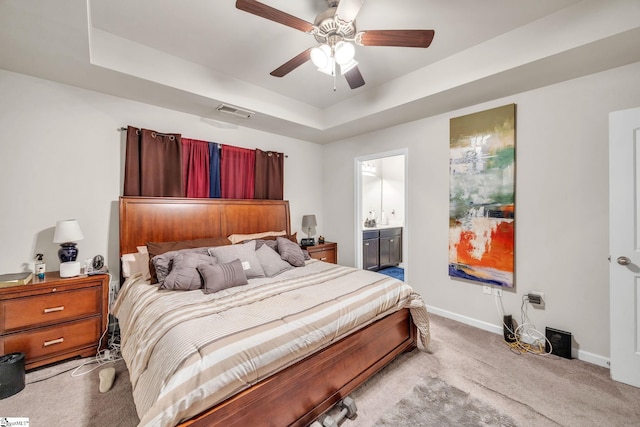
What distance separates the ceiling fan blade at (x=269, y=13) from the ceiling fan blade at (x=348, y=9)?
26 centimetres

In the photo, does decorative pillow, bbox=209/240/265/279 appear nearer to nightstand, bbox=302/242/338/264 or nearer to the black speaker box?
nightstand, bbox=302/242/338/264

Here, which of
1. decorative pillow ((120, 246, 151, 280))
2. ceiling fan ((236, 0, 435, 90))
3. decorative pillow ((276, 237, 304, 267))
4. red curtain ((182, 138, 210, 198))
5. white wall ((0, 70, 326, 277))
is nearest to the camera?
ceiling fan ((236, 0, 435, 90))

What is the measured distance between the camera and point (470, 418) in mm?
1684

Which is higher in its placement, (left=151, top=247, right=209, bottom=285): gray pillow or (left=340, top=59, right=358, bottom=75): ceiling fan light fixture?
(left=340, top=59, right=358, bottom=75): ceiling fan light fixture

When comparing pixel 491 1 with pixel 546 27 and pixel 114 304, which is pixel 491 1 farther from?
Answer: pixel 114 304

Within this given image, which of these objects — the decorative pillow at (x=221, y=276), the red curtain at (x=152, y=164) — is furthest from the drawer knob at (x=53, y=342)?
the red curtain at (x=152, y=164)

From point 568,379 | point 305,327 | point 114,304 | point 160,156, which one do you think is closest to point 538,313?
point 568,379

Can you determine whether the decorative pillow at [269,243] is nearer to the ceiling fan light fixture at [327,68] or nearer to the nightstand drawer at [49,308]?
the nightstand drawer at [49,308]

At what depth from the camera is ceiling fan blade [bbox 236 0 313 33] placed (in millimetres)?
1523

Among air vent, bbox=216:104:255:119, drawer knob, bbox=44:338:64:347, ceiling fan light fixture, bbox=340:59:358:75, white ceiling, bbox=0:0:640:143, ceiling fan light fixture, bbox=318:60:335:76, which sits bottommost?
drawer knob, bbox=44:338:64:347

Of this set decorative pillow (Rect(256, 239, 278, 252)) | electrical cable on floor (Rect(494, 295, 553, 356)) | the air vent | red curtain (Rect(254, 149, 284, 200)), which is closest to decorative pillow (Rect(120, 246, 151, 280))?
decorative pillow (Rect(256, 239, 278, 252))

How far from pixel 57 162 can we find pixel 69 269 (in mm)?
1083

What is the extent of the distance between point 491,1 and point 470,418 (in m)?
2.93

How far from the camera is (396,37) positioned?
1812 mm
